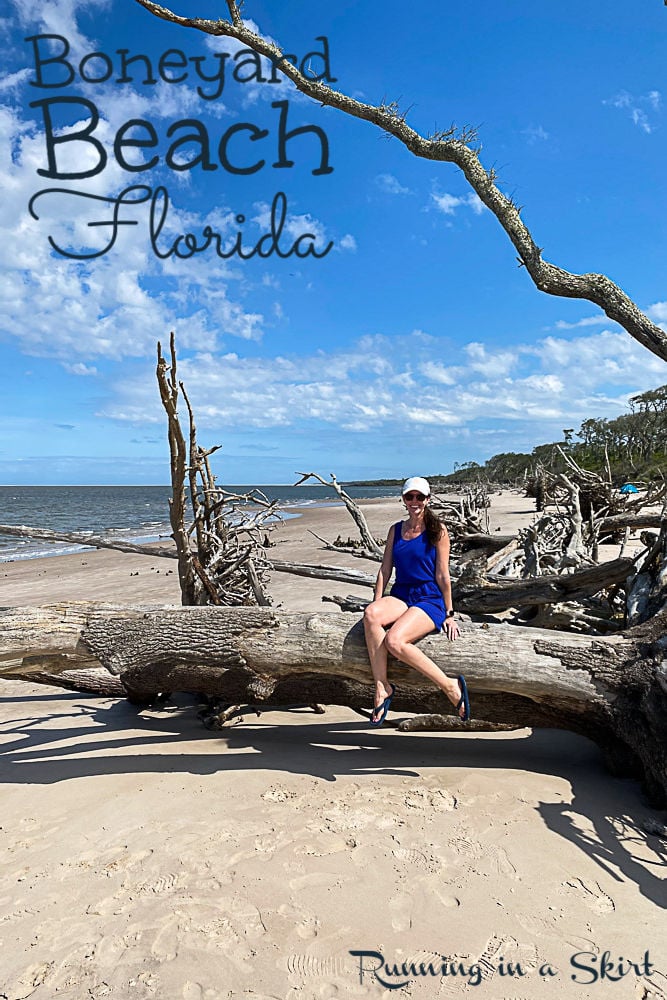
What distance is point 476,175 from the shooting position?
4535 millimetres

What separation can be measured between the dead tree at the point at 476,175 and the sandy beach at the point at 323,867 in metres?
3.07

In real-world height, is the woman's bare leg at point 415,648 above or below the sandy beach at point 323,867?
above

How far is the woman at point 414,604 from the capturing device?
139 inches

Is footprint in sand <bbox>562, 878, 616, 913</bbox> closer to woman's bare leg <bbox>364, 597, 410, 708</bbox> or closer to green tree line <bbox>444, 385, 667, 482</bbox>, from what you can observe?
woman's bare leg <bbox>364, 597, 410, 708</bbox>

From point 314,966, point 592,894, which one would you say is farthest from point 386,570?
point 314,966

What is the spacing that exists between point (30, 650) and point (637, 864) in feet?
13.0

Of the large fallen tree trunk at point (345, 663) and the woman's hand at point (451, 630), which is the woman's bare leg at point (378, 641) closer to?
the large fallen tree trunk at point (345, 663)

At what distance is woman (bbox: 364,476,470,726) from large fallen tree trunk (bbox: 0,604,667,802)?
0.13 metres

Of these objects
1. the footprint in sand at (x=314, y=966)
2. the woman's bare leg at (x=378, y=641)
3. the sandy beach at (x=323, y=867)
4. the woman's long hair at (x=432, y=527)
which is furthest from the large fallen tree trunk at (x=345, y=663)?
the footprint in sand at (x=314, y=966)

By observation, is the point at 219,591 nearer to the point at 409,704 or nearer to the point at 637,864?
the point at 409,704

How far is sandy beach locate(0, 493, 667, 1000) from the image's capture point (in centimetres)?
227

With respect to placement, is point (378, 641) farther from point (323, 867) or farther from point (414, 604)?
point (323, 867)

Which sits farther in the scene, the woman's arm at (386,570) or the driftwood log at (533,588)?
the driftwood log at (533,588)

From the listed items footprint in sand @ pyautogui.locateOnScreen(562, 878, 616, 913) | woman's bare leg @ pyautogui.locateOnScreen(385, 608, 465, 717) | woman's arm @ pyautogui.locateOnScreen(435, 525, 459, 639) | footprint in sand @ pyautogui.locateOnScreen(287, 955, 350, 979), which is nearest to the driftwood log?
woman's arm @ pyautogui.locateOnScreen(435, 525, 459, 639)
